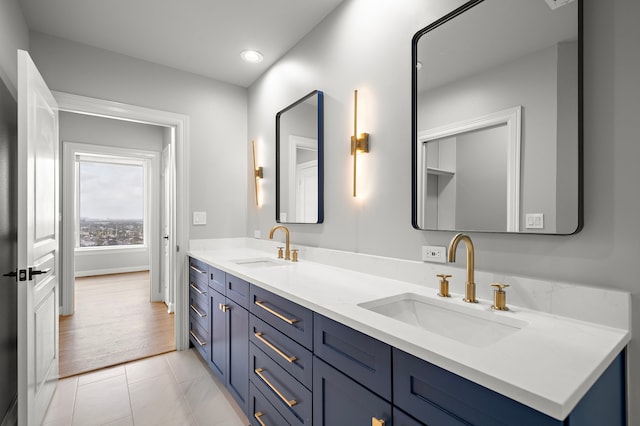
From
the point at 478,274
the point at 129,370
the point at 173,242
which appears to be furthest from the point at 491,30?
the point at 129,370

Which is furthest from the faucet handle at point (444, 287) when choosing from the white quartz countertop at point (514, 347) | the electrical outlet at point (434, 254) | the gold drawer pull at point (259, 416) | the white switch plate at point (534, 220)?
the gold drawer pull at point (259, 416)

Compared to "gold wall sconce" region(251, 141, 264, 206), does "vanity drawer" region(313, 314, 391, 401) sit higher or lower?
lower

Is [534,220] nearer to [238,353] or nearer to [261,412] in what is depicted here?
[261,412]

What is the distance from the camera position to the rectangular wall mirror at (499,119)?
1.10m

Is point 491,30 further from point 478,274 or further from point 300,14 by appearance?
point 300,14

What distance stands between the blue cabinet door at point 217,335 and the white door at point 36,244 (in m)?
0.96

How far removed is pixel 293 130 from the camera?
8.37ft

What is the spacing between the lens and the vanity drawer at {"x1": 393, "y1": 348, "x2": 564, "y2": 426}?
0.68 m

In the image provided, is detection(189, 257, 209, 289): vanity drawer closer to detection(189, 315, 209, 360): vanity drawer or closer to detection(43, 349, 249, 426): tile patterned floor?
detection(189, 315, 209, 360): vanity drawer

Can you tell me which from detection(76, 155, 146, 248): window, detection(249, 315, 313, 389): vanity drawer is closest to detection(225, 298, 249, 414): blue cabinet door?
detection(249, 315, 313, 389): vanity drawer

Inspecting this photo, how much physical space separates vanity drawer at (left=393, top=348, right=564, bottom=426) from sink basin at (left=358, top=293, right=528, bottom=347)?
1.21 ft

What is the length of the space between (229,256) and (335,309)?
1.67 meters

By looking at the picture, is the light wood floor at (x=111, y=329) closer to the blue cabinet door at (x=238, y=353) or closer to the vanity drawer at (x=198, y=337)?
the vanity drawer at (x=198, y=337)

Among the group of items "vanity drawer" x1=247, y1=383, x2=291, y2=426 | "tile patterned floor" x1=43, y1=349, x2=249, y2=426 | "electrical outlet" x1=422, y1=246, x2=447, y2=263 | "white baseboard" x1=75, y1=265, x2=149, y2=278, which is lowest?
"tile patterned floor" x1=43, y1=349, x2=249, y2=426
